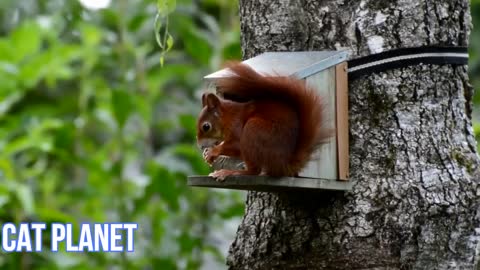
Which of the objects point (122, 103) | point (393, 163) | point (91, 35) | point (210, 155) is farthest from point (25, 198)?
point (393, 163)

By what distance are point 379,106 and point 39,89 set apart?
10.4 feet

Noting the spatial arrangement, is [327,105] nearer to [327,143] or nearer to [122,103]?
[327,143]

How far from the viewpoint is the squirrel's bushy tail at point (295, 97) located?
233 centimetres

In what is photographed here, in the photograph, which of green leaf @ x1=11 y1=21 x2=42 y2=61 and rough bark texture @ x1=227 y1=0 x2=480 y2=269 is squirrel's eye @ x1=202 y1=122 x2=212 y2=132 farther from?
green leaf @ x1=11 y1=21 x2=42 y2=61

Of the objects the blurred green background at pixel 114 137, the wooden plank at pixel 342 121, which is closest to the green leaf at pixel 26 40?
the blurred green background at pixel 114 137

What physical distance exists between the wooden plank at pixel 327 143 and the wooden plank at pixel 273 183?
31 mm

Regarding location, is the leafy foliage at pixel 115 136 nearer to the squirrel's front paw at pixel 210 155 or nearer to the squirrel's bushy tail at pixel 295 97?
the squirrel's front paw at pixel 210 155

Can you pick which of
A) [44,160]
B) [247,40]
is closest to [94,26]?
[44,160]

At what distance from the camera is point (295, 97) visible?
2.34 meters

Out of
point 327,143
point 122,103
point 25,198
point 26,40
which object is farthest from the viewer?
point 26,40

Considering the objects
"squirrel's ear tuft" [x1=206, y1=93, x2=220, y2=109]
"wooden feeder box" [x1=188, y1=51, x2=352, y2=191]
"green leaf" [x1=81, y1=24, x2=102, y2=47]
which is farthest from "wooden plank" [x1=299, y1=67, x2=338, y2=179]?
"green leaf" [x1=81, y1=24, x2=102, y2=47]

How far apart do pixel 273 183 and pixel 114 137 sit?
92.6 inches

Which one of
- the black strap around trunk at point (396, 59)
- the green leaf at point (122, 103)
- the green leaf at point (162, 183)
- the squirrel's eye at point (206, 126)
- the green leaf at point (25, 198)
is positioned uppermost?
the green leaf at point (122, 103)

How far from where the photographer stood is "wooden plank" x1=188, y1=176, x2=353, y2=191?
2.28 meters
